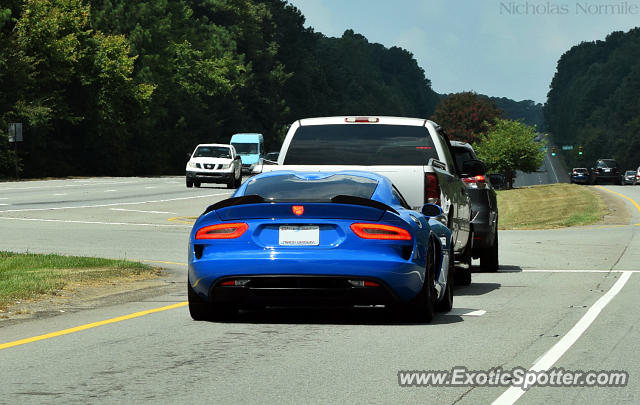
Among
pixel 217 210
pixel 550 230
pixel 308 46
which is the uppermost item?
pixel 308 46

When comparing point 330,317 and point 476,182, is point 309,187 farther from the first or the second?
point 476,182

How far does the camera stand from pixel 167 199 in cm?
4334

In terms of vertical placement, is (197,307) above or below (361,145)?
below

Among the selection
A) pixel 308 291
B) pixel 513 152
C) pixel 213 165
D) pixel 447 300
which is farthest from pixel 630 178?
pixel 308 291

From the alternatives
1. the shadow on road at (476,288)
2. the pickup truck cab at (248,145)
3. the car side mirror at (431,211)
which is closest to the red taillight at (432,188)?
the shadow on road at (476,288)

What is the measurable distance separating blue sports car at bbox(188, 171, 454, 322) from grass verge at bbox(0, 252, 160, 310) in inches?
118

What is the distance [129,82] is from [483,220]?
5993 cm

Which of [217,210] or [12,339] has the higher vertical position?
[217,210]

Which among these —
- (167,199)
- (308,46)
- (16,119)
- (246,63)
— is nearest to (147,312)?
(167,199)

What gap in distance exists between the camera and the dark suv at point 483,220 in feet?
58.5

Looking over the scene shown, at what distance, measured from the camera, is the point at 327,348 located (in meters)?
9.52

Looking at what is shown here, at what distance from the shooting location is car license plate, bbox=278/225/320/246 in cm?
1059

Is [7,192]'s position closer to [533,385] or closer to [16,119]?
[16,119]

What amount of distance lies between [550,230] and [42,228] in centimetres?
1334
